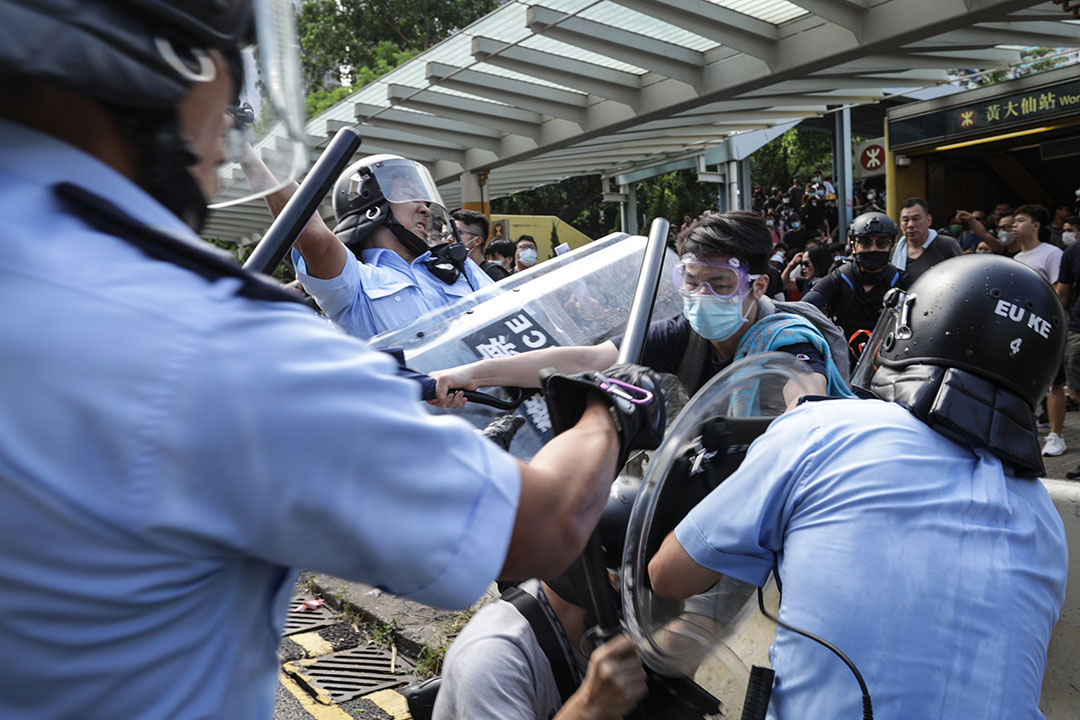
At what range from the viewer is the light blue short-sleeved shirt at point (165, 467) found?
693 mm

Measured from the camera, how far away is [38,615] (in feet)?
2.40

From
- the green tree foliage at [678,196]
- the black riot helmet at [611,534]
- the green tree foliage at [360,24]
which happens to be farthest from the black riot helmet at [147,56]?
the green tree foliage at [360,24]

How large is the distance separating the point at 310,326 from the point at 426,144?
14034 millimetres

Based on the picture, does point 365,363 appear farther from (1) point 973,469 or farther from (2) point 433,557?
(1) point 973,469

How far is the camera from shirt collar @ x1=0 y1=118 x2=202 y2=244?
0.75 metres

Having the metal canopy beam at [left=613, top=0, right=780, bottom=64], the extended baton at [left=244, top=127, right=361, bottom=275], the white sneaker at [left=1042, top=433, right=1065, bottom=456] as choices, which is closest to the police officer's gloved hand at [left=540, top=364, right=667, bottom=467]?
the extended baton at [left=244, top=127, right=361, bottom=275]

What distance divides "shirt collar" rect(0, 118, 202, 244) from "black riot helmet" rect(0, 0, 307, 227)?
1.7 inches

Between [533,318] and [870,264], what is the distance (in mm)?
4225

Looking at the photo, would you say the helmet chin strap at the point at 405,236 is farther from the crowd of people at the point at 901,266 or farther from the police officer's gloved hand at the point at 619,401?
the police officer's gloved hand at the point at 619,401

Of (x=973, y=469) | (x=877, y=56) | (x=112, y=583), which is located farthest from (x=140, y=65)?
(x=877, y=56)

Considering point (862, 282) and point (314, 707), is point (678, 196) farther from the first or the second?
point (314, 707)

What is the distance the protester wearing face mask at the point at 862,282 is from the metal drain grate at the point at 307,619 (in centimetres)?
358

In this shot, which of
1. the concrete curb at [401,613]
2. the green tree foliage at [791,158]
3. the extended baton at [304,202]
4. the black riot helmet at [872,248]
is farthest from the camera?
the green tree foliage at [791,158]

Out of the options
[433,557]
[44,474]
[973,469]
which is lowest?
[973,469]
